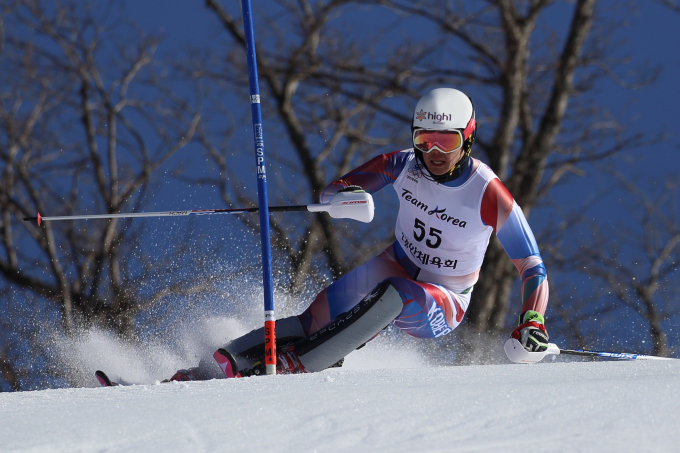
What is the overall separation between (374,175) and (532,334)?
1.45 meters

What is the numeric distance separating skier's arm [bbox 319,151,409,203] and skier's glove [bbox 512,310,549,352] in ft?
4.12

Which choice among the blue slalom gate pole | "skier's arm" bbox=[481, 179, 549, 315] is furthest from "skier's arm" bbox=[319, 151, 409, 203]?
"skier's arm" bbox=[481, 179, 549, 315]

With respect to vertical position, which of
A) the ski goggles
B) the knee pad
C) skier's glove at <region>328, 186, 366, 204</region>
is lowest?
the knee pad

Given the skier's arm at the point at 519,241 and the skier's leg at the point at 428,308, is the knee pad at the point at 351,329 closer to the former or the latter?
the skier's leg at the point at 428,308

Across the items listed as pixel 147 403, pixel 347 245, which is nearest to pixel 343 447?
pixel 147 403

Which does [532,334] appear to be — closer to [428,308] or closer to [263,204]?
[428,308]

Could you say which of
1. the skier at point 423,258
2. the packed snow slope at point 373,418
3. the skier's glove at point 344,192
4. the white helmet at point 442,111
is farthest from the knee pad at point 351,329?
the packed snow slope at point 373,418

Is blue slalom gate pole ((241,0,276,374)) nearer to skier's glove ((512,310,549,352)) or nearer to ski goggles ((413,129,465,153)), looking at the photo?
ski goggles ((413,129,465,153))

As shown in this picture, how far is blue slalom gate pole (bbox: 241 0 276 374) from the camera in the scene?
4073 millimetres

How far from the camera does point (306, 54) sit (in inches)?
470

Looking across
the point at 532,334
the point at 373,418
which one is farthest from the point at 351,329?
the point at 373,418

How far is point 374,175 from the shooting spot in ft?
14.8

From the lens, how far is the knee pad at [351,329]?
13.0 ft

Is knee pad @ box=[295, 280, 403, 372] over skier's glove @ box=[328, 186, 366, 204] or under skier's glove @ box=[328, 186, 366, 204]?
under
